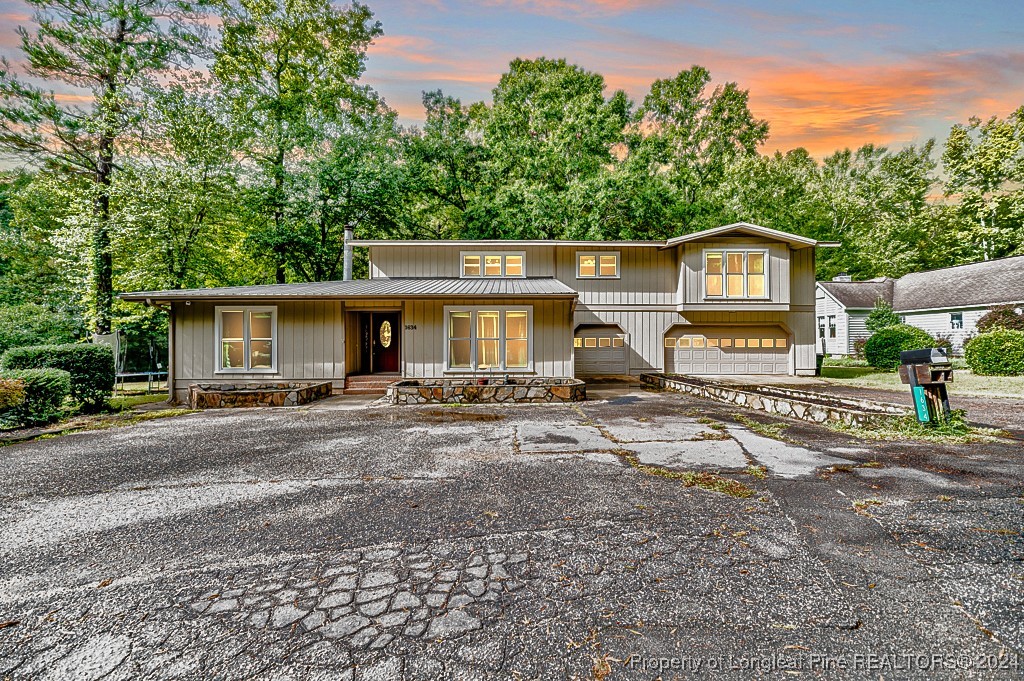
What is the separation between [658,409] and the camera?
865 centimetres

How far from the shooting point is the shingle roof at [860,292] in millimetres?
24359

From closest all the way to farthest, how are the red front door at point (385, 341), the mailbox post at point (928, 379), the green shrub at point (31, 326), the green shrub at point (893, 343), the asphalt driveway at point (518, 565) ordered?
the asphalt driveway at point (518, 565)
the mailbox post at point (928, 379)
the red front door at point (385, 341)
the green shrub at point (31, 326)
the green shrub at point (893, 343)

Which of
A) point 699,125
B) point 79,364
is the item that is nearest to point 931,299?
point 699,125

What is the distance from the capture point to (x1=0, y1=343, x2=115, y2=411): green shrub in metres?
8.16

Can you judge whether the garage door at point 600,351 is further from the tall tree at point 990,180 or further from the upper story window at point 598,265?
the tall tree at point 990,180

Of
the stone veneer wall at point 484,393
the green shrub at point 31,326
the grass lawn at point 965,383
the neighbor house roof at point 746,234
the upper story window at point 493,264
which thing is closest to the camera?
the stone veneer wall at point 484,393

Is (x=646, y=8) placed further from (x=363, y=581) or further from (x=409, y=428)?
(x=363, y=581)

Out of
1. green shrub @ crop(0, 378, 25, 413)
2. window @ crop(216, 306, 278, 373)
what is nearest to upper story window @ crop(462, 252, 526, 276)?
window @ crop(216, 306, 278, 373)

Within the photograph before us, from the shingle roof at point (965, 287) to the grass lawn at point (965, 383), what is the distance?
647 centimetres

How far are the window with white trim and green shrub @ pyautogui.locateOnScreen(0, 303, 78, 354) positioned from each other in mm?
14489

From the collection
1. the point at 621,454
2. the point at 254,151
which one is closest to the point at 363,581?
the point at 621,454

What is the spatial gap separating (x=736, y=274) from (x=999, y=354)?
901 cm

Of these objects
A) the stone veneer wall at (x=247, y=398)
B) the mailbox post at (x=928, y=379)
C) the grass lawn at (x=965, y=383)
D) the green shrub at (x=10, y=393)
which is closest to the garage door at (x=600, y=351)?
the grass lawn at (x=965, y=383)

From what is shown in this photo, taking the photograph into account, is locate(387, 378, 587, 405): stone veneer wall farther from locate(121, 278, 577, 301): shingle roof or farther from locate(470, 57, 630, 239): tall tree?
locate(470, 57, 630, 239): tall tree
